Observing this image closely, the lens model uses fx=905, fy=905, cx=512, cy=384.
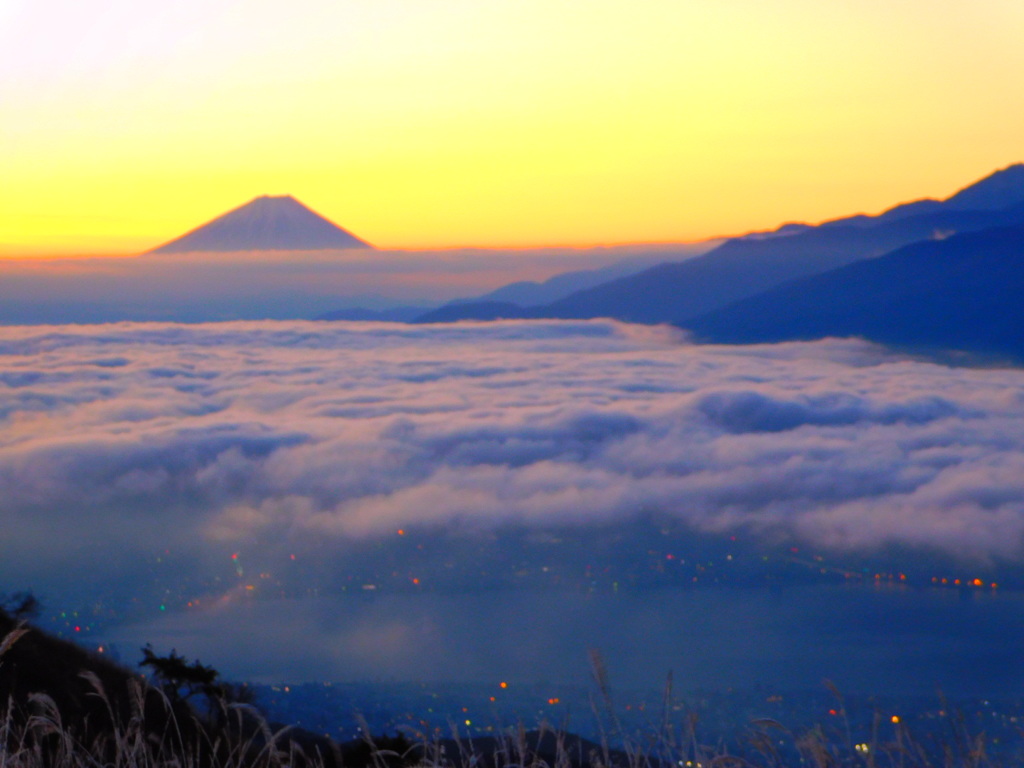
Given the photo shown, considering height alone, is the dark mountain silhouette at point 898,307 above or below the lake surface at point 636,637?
above

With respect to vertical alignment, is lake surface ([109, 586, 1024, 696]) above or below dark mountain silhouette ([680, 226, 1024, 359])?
below

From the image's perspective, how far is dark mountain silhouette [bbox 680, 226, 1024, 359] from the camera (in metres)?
132

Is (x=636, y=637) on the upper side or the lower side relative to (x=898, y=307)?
lower

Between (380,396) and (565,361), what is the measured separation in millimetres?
33685

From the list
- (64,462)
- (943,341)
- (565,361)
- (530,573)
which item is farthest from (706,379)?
(64,462)

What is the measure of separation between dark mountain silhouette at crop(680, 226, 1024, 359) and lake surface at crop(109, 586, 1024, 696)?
5643cm

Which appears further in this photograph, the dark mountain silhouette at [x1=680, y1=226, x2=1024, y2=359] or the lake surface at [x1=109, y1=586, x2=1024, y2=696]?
the dark mountain silhouette at [x1=680, y1=226, x2=1024, y2=359]

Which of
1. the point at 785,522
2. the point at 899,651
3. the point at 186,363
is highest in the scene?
the point at 186,363

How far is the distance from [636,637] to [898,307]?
8998 cm

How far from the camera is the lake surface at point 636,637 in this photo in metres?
52.9

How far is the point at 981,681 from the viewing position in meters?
54.5

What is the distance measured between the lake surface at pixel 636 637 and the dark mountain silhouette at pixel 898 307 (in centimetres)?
5643

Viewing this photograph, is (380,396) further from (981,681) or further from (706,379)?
(981,681)

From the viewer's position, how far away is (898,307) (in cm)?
13525
